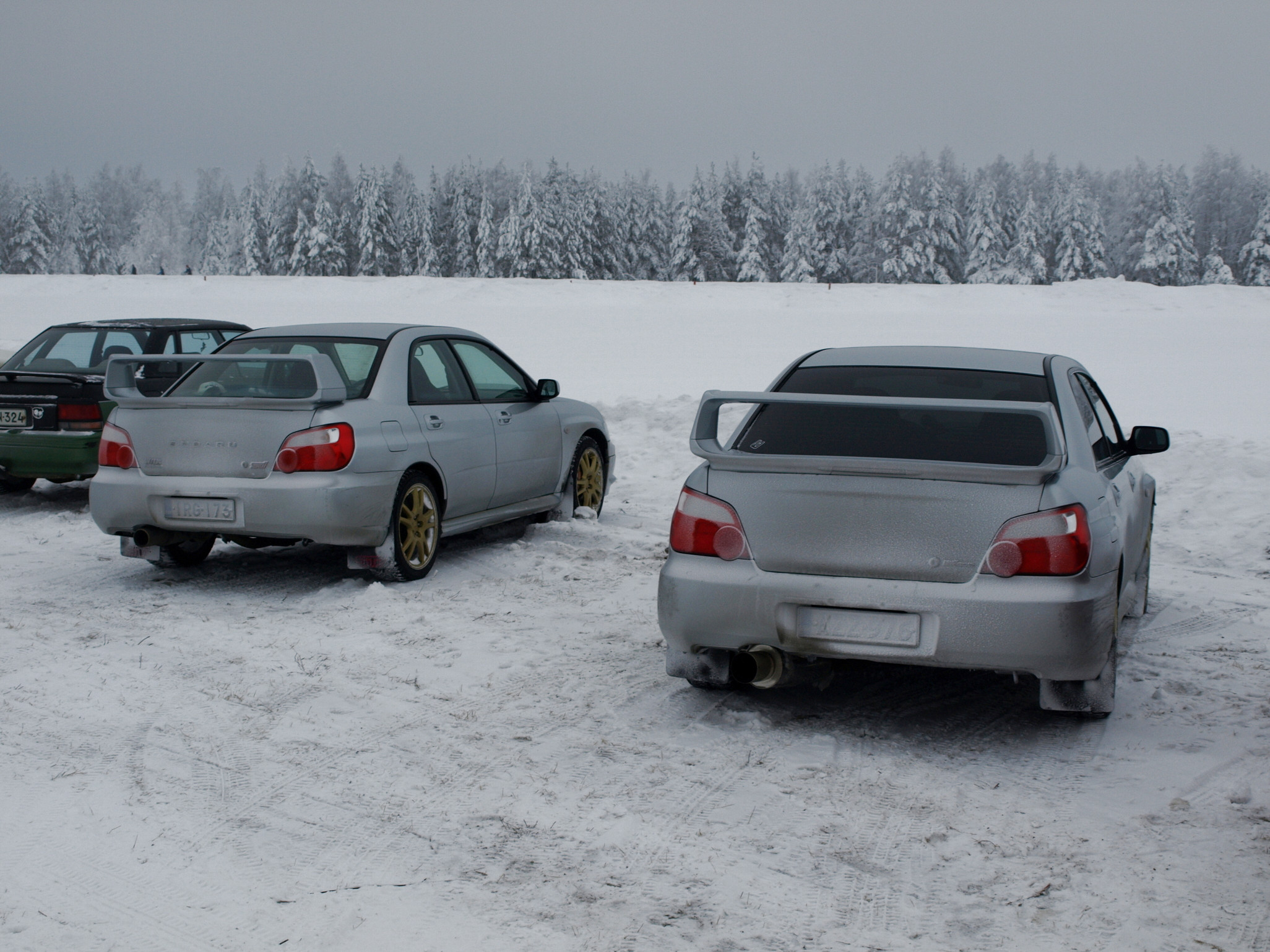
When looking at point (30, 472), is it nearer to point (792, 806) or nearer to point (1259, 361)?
point (792, 806)

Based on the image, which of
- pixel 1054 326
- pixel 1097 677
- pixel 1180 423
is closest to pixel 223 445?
pixel 1097 677

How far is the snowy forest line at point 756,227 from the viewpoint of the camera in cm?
8644

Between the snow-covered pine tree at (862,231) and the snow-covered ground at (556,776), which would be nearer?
the snow-covered ground at (556,776)

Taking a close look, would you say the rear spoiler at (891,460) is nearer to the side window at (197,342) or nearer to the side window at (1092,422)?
the side window at (1092,422)

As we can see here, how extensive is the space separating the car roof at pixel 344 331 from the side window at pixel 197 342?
10.0 ft

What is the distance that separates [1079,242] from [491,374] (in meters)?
86.5

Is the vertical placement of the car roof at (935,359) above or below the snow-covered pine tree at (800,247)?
below

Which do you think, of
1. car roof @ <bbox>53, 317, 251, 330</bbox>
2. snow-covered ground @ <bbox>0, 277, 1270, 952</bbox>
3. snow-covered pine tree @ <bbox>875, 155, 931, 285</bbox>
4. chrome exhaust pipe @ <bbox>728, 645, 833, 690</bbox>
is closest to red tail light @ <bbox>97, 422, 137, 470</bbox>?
snow-covered ground @ <bbox>0, 277, 1270, 952</bbox>

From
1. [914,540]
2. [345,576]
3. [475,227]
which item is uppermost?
[475,227]

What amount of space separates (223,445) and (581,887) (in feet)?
13.8

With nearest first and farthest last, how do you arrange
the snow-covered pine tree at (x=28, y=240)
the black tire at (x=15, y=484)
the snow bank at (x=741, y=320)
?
the black tire at (x=15, y=484) → the snow bank at (x=741, y=320) → the snow-covered pine tree at (x=28, y=240)

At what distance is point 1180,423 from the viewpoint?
46.3 ft

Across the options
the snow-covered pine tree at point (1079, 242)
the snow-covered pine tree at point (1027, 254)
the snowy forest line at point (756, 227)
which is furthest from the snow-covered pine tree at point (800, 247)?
the snow-covered pine tree at point (1079, 242)

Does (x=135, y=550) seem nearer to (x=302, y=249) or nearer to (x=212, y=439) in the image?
(x=212, y=439)
